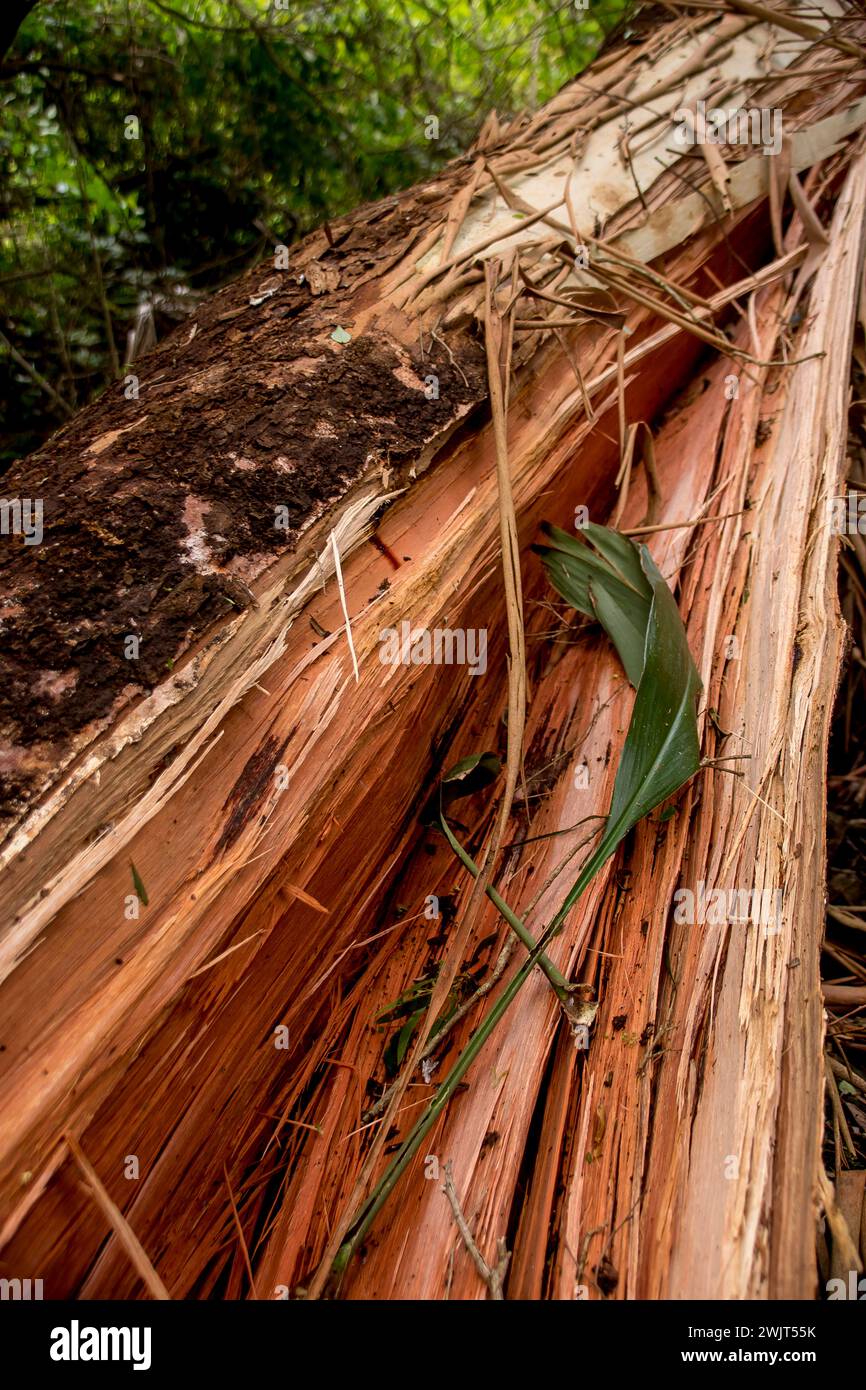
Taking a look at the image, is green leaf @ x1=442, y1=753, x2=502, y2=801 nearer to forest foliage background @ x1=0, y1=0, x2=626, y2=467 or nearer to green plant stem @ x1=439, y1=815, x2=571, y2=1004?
green plant stem @ x1=439, y1=815, x2=571, y2=1004

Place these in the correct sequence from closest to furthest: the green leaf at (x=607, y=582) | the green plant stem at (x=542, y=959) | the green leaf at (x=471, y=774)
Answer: the green plant stem at (x=542, y=959) < the green leaf at (x=471, y=774) < the green leaf at (x=607, y=582)

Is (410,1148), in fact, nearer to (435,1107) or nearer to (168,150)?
(435,1107)

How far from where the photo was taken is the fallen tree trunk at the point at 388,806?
3.39 feet

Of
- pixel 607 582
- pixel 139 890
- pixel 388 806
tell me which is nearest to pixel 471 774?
pixel 388 806

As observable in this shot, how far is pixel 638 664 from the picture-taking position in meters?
1.50

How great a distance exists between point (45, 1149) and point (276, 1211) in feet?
1.26

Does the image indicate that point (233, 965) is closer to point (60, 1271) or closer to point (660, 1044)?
point (60, 1271)

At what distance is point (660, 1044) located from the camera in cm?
118

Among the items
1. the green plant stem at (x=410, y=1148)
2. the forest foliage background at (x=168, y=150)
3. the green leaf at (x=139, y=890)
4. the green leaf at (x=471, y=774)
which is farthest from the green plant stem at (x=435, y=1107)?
the forest foliage background at (x=168, y=150)

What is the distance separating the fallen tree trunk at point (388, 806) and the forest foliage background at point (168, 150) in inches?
55.7

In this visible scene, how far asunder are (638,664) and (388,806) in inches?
20.2

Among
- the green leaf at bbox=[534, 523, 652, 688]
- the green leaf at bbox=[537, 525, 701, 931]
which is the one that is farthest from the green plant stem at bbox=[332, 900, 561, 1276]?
the green leaf at bbox=[534, 523, 652, 688]

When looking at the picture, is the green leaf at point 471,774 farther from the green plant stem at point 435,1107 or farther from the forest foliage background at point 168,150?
the forest foliage background at point 168,150

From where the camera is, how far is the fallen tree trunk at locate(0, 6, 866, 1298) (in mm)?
1033
